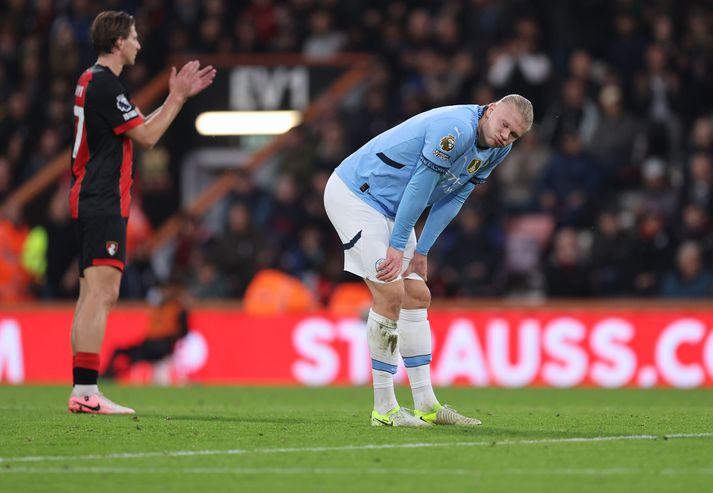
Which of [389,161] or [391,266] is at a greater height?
[389,161]

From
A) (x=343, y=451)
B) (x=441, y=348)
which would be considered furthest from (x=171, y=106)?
(x=441, y=348)

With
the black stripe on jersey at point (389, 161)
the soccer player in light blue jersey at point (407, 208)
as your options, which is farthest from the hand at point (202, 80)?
the black stripe on jersey at point (389, 161)

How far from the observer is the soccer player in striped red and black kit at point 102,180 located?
31.6ft

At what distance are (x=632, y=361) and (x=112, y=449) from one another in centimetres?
997

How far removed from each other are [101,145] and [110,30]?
77cm

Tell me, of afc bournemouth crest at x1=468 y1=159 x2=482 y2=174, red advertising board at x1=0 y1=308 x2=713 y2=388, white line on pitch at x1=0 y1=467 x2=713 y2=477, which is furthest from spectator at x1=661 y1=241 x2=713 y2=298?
white line on pitch at x1=0 y1=467 x2=713 y2=477

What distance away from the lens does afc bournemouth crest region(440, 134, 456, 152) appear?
848 centimetres

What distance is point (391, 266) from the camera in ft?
28.2

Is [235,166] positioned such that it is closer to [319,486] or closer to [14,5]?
[14,5]

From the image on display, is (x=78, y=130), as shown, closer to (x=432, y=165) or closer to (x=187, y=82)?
(x=187, y=82)

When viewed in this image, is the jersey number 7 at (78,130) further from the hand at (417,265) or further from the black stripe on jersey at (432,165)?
the black stripe on jersey at (432,165)

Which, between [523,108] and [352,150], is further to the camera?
[352,150]

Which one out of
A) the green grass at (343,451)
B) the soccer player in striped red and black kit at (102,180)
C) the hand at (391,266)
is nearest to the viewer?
the green grass at (343,451)

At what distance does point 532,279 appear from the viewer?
60.3 feet
